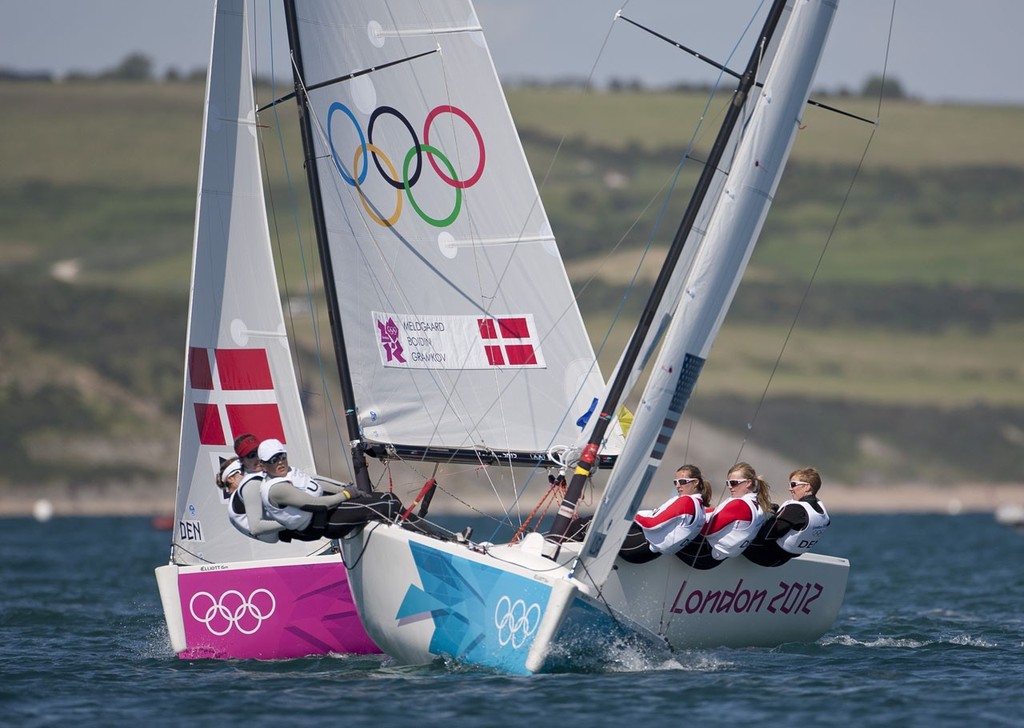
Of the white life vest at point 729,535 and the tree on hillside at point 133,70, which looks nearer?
the white life vest at point 729,535

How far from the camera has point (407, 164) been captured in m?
12.4

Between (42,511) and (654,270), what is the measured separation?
36094 mm

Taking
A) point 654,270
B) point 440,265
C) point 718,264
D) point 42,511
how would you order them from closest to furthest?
point 718,264 → point 440,265 → point 42,511 → point 654,270

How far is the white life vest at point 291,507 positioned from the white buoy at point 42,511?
1650 inches

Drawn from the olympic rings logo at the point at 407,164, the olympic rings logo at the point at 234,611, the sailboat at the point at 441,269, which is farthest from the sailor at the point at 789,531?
the olympic rings logo at the point at 234,611

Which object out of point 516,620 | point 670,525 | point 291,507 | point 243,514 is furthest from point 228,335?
point 670,525

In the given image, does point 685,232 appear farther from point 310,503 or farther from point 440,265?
point 310,503

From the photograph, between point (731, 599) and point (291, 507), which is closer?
point (291, 507)

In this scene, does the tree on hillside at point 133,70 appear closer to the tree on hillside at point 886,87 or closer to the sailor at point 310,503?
the tree on hillside at point 886,87

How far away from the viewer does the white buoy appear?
5094 centimetres

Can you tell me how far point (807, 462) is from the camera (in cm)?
6519

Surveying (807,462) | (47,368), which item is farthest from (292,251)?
(807,462)

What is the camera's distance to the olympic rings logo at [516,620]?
388 inches

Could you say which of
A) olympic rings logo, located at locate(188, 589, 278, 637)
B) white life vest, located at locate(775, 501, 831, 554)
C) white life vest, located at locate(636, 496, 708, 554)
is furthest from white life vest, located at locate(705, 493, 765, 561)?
olympic rings logo, located at locate(188, 589, 278, 637)
